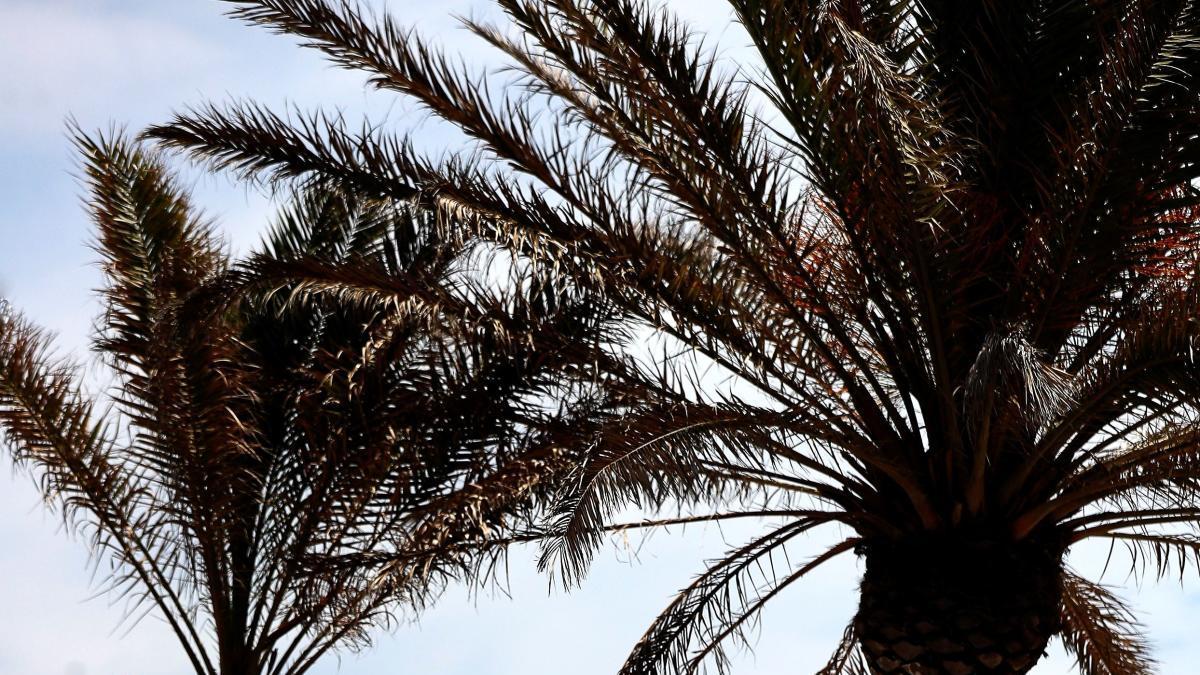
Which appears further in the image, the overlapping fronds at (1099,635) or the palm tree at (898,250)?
the overlapping fronds at (1099,635)

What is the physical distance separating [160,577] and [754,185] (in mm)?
5937

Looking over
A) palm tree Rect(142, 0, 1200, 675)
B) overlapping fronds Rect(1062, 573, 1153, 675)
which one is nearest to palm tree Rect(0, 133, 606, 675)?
palm tree Rect(142, 0, 1200, 675)

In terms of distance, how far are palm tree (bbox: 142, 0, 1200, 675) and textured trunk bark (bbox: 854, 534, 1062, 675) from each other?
0.05 ft

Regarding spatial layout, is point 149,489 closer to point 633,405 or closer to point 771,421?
point 633,405

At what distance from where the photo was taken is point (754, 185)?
23.1 ft

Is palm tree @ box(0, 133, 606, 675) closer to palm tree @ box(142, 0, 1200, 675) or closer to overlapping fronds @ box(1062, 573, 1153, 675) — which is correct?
palm tree @ box(142, 0, 1200, 675)

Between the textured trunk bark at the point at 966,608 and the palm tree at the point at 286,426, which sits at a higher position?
the palm tree at the point at 286,426

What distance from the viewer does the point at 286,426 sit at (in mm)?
10953

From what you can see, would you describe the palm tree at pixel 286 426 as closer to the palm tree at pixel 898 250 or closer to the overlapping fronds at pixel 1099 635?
the palm tree at pixel 898 250

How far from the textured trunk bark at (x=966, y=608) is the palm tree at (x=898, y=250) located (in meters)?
0.02

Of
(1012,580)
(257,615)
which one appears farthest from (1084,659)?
(257,615)

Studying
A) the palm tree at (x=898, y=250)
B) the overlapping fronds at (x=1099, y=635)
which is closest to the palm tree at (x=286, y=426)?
the palm tree at (x=898, y=250)

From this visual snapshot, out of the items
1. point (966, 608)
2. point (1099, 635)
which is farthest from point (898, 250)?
point (1099, 635)

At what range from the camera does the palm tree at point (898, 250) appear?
6441 millimetres
